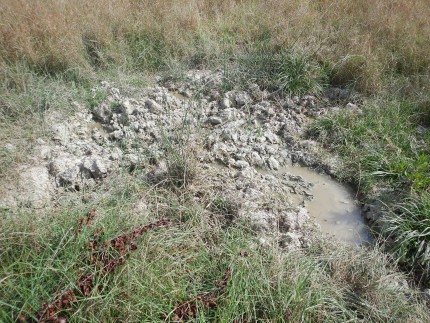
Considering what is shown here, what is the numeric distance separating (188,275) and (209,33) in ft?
12.8

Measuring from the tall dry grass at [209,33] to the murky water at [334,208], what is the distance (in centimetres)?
177

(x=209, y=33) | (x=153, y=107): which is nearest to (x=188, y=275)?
(x=153, y=107)

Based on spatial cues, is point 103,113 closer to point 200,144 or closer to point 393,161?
point 200,144

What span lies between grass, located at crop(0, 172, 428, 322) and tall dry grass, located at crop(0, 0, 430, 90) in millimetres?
2651

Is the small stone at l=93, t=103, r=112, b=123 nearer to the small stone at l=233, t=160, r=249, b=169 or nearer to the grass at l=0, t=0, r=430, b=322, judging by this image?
the grass at l=0, t=0, r=430, b=322

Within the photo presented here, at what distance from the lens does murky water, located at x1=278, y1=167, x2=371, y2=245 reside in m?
3.16

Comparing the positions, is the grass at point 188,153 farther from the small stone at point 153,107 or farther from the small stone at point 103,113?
the small stone at point 153,107

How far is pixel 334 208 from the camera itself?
3.39 m

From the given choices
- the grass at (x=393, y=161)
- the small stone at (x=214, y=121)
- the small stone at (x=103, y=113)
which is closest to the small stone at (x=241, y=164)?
the small stone at (x=214, y=121)

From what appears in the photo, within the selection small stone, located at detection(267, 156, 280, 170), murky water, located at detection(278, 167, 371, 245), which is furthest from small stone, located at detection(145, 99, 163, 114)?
murky water, located at detection(278, 167, 371, 245)

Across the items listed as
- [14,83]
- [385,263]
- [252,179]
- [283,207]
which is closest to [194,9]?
[14,83]

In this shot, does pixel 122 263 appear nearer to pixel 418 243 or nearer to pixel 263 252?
pixel 263 252

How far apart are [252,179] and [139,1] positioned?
386 centimetres

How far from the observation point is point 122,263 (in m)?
2.19
